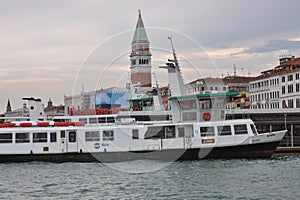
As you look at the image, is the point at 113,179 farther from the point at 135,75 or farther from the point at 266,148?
the point at 135,75

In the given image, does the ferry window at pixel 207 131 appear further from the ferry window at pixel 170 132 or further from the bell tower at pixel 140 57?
the bell tower at pixel 140 57

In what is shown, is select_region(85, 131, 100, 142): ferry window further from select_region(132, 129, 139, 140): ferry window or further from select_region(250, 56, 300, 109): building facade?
select_region(250, 56, 300, 109): building facade

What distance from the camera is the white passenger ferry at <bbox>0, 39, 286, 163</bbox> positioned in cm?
4538

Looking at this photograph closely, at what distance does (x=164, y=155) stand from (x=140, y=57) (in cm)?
12838

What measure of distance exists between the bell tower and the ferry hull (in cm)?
11258

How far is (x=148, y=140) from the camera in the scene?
45906mm

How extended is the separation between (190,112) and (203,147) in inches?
143

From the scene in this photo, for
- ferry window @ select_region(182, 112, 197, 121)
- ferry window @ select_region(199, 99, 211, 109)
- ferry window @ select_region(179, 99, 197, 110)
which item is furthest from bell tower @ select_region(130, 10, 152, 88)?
ferry window @ select_region(199, 99, 211, 109)

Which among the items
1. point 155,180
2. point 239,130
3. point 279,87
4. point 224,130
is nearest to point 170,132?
point 224,130

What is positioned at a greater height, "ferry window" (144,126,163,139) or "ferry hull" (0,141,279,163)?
"ferry window" (144,126,163,139)

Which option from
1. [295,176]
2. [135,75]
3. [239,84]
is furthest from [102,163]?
[135,75]

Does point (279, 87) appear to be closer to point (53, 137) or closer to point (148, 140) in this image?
point (148, 140)

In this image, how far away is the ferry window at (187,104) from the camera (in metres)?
47.3

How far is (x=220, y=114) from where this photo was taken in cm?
4709
